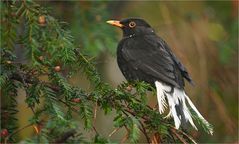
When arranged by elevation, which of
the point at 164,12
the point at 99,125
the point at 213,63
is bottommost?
the point at 99,125

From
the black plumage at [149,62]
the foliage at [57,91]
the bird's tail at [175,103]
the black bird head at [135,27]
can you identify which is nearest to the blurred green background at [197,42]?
the black bird head at [135,27]

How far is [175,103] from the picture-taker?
15.6ft

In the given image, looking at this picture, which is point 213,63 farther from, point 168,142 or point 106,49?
point 168,142

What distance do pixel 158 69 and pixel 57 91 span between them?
161 cm

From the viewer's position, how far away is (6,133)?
353 centimetres

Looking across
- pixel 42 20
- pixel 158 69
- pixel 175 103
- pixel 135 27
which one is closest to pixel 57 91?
pixel 42 20

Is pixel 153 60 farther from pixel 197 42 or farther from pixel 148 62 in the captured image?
pixel 197 42

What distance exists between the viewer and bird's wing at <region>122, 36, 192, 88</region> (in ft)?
16.3

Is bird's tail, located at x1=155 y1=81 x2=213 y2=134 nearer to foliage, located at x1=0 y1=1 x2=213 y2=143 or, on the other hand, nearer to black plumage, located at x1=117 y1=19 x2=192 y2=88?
black plumage, located at x1=117 y1=19 x2=192 y2=88

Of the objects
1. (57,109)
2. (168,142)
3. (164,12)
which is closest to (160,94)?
(168,142)

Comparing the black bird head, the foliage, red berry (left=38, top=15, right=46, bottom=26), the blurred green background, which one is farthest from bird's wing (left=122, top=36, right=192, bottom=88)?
red berry (left=38, top=15, right=46, bottom=26)

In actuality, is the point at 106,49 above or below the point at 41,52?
below

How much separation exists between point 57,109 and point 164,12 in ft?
12.3

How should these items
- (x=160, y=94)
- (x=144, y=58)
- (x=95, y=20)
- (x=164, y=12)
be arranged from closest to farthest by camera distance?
(x=160, y=94) → (x=144, y=58) → (x=95, y=20) → (x=164, y=12)
